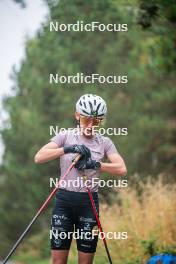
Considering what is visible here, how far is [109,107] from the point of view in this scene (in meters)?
29.6

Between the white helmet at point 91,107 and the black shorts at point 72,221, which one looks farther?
the white helmet at point 91,107

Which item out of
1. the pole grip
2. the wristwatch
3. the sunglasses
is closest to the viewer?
the pole grip

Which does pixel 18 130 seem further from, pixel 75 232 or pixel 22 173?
pixel 75 232

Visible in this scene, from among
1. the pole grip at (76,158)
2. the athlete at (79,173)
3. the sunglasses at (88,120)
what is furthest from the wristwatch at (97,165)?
the sunglasses at (88,120)

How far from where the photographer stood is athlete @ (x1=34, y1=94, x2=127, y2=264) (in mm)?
6637

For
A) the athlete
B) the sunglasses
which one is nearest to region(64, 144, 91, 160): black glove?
the athlete

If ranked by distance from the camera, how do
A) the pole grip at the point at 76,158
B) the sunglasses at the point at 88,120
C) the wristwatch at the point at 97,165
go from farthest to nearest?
the sunglasses at the point at 88,120 → the wristwatch at the point at 97,165 → the pole grip at the point at 76,158

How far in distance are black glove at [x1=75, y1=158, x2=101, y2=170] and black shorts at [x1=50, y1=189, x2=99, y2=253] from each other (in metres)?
0.23

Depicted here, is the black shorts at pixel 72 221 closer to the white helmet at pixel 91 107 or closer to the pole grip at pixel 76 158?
the pole grip at pixel 76 158

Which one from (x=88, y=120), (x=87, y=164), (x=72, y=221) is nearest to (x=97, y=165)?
(x=87, y=164)

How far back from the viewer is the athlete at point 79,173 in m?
6.64

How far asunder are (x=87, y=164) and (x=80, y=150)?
133mm

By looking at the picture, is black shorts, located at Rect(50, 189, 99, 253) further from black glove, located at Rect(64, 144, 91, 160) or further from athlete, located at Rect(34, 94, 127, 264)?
black glove, located at Rect(64, 144, 91, 160)

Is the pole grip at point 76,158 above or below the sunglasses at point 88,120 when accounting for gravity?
below
